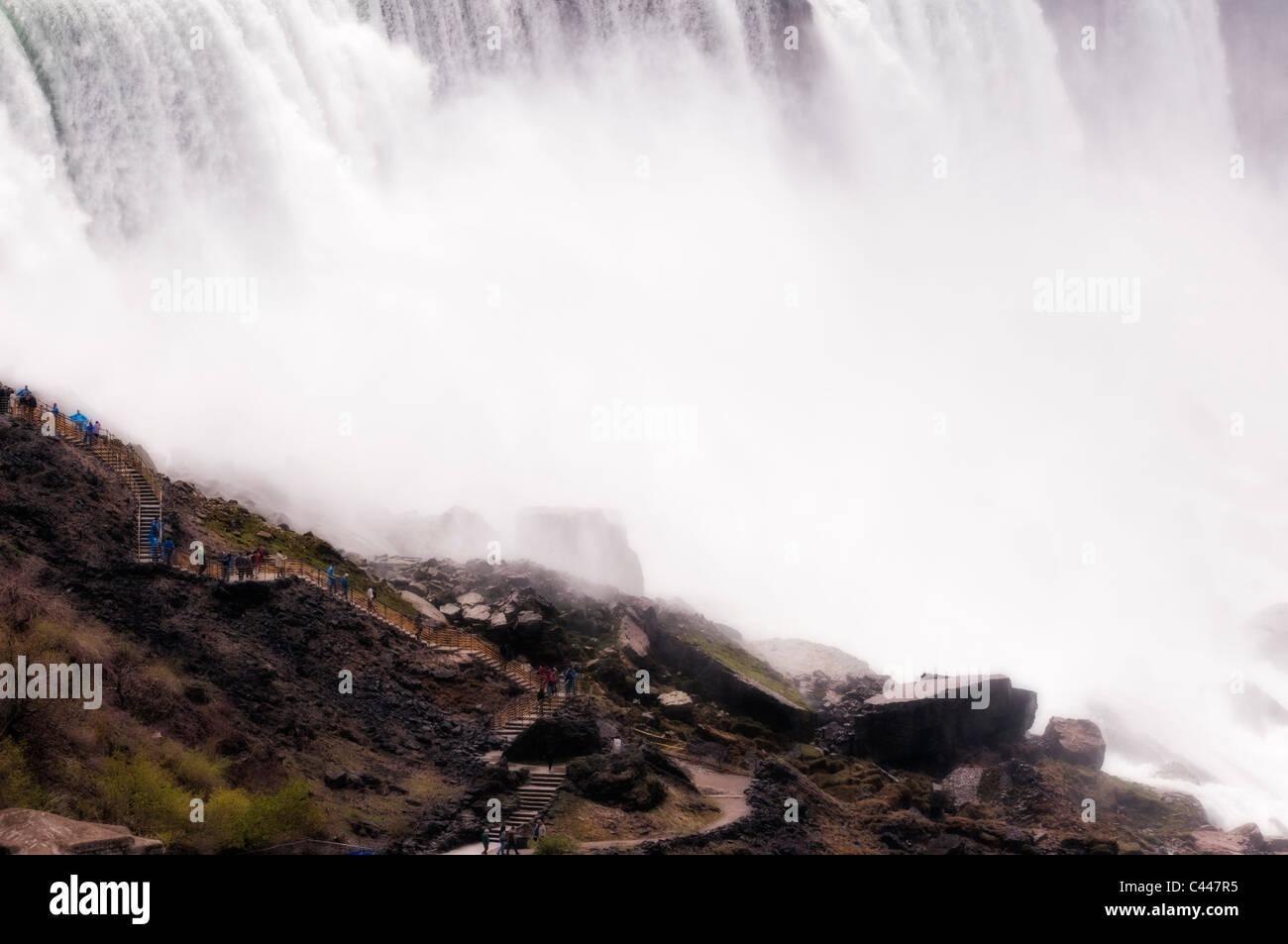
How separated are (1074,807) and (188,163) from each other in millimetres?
50674

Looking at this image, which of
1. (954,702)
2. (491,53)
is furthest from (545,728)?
(491,53)

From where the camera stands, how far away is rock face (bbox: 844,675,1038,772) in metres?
40.9

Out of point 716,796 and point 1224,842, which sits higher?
point 716,796

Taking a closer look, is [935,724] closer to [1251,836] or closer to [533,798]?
[1251,836]

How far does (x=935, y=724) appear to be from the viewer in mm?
41625

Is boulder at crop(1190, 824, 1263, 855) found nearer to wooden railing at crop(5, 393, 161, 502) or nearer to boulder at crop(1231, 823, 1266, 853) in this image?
boulder at crop(1231, 823, 1266, 853)

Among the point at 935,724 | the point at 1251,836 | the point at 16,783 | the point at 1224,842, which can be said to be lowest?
the point at 1251,836

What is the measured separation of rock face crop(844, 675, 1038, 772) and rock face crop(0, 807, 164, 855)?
26.0 m

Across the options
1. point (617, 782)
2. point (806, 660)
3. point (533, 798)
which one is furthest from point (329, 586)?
point (806, 660)

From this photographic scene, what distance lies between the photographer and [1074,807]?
39.1 meters

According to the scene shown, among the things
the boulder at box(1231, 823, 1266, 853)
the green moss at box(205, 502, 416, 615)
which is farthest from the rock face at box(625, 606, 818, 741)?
the boulder at box(1231, 823, 1266, 853)

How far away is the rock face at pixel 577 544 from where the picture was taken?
47.8 metres

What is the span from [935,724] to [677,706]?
33.0 ft

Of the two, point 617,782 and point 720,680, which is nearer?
point 617,782
